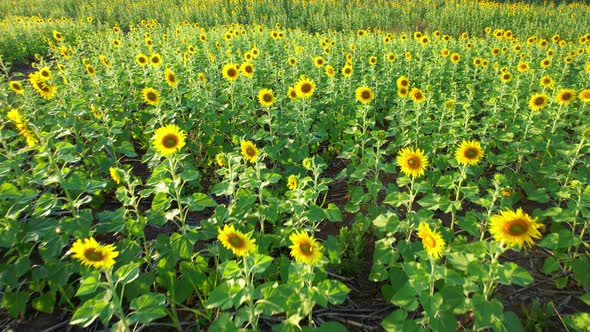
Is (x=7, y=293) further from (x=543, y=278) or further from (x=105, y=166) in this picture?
(x=543, y=278)

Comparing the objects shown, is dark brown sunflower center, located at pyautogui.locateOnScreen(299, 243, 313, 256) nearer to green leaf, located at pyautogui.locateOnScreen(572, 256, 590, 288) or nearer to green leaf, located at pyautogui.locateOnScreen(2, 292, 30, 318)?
green leaf, located at pyautogui.locateOnScreen(2, 292, 30, 318)

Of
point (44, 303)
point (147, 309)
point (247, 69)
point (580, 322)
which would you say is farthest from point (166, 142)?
point (580, 322)

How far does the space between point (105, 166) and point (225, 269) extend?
2.53 meters

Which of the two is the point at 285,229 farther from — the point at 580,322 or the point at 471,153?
the point at 580,322

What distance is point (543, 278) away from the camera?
9.59 feet

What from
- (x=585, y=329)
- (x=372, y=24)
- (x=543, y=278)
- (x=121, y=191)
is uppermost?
(x=372, y=24)

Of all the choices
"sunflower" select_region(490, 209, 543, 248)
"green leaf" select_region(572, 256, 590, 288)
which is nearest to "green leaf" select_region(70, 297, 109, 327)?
"sunflower" select_region(490, 209, 543, 248)

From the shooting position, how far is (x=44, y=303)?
2451 millimetres

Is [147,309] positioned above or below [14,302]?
above

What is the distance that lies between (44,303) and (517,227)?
3210mm

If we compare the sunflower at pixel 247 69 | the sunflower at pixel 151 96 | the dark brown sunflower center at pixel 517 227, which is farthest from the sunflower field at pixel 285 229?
the sunflower at pixel 151 96

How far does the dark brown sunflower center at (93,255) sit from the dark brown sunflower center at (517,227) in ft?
7.73

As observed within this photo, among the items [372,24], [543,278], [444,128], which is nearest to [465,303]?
A: [543,278]

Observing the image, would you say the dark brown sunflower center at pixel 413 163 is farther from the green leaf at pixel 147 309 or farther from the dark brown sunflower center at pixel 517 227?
the green leaf at pixel 147 309
